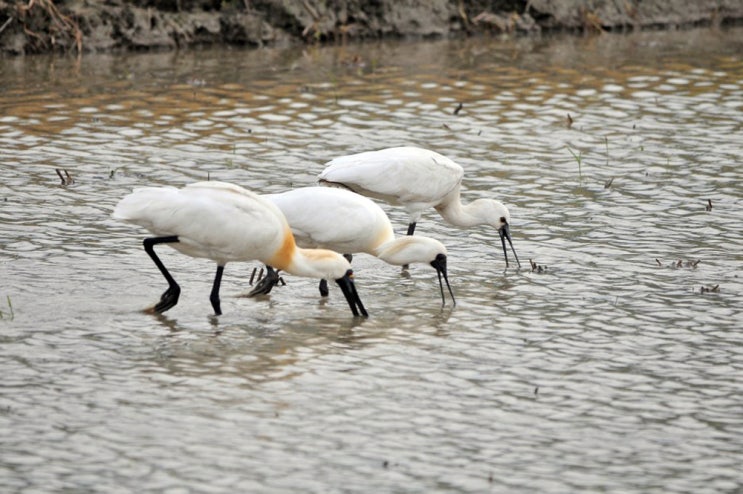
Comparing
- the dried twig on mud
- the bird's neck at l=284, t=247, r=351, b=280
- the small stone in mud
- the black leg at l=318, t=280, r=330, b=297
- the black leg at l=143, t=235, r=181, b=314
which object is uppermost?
the dried twig on mud

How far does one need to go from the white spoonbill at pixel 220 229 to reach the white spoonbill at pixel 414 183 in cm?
140

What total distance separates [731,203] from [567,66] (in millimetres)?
6754

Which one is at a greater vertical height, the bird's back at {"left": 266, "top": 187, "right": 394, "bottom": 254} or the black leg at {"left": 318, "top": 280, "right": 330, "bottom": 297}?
the bird's back at {"left": 266, "top": 187, "right": 394, "bottom": 254}

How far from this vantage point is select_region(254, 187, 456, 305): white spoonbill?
8.43m

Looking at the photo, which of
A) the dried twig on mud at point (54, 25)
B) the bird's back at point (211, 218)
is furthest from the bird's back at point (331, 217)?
the dried twig on mud at point (54, 25)

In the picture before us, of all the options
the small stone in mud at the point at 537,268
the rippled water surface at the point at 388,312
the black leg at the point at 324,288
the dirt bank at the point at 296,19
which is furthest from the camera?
the dirt bank at the point at 296,19

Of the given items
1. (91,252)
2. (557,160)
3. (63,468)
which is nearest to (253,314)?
(91,252)

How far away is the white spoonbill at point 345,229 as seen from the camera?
8430 mm

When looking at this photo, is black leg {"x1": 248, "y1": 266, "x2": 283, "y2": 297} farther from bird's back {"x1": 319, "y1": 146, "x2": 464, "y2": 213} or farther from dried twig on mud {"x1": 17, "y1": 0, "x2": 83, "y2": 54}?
dried twig on mud {"x1": 17, "y1": 0, "x2": 83, "y2": 54}

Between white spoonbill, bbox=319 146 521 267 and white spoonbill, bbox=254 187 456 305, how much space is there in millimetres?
736

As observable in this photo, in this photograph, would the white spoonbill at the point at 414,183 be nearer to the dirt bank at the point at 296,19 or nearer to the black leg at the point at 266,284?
the black leg at the point at 266,284

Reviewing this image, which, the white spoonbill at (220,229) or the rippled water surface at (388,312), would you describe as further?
the white spoonbill at (220,229)

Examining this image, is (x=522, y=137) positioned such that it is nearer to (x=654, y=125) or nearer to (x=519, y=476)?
(x=654, y=125)

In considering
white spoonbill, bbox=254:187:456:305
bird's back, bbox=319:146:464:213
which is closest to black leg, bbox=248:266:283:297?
white spoonbill, bbox=254:187:456:305
